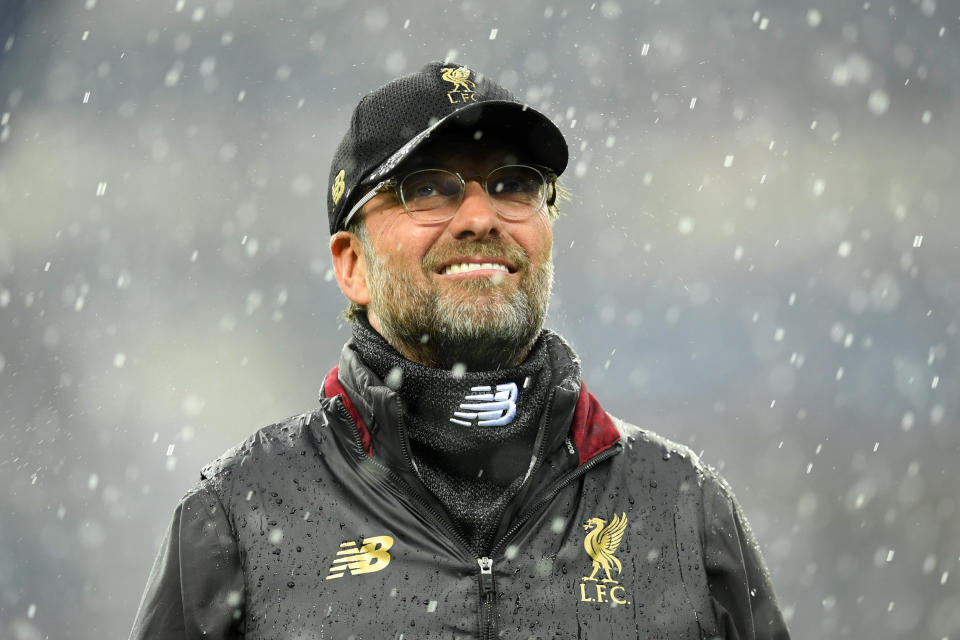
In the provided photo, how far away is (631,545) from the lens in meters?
1.90

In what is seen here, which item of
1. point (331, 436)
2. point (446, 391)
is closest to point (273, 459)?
point (331, 436)

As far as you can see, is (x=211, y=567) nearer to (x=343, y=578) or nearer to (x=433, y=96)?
→ (x=343, y=578)

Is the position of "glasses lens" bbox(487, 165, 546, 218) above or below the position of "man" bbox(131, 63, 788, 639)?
above

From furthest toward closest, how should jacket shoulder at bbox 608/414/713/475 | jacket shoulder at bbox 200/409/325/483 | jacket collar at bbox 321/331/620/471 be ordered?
1. jacket shoulder at bbox 608/414/713/475
2. jacket shoulder at bbox 200/409/325/483
3. jacket collar at bbox 321/331/620/471

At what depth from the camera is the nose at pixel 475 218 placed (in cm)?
193

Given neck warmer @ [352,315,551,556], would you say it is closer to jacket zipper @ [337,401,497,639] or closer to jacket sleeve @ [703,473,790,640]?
jacket zipper @ [337,401,497,639]

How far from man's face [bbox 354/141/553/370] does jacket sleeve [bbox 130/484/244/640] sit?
22.7 inches

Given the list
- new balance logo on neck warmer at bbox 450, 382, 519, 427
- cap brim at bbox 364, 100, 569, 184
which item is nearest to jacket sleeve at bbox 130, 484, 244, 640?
new balance logo on neck warmer at bbox 450, 382, 519, 427

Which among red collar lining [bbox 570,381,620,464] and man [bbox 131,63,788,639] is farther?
red collar lining [bbox 570,381,620,464]

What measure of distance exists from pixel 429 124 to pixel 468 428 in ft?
2.29

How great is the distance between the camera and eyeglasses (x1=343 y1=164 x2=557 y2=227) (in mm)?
1978

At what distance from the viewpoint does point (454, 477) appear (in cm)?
196

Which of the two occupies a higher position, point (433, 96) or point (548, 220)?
point (433, 96)

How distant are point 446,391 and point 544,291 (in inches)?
13.5
